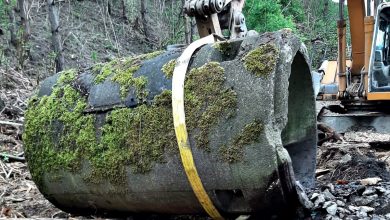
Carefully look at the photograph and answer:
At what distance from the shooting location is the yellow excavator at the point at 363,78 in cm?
892

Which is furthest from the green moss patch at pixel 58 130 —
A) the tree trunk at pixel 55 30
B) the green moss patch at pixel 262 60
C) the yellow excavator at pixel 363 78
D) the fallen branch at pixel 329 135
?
the tree trunk at pixel 55 30

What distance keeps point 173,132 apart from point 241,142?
15.8 inches

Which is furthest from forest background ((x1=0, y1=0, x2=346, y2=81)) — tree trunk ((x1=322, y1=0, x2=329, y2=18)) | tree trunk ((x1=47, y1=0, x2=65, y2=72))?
tree trunk ((x1=322, y1=0, x2=329, y2=18))

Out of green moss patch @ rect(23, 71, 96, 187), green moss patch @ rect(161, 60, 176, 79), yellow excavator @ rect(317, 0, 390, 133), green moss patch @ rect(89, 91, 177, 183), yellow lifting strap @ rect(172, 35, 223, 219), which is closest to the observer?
yellow lifting strap @ rect(172, 35, 223, 219)

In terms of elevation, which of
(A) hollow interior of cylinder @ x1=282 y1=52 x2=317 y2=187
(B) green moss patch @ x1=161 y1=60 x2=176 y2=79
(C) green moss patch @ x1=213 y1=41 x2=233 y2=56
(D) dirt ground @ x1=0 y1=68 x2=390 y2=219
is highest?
(C) green moss patch @ x1=213 y1=41 x2=233 y2=56

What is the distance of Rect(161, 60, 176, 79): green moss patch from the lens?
112 inches

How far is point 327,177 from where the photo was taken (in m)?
4.61

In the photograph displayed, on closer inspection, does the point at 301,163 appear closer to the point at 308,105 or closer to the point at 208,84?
the point at 308,105

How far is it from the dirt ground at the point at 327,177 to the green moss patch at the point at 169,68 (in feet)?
3.48

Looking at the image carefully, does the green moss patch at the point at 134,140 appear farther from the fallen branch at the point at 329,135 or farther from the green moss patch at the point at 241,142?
the fallen branch at the point at 329,135

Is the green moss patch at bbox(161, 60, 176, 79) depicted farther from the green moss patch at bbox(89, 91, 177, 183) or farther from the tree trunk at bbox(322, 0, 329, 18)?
the tree trunk at bbox(322, 0, 329, 18)

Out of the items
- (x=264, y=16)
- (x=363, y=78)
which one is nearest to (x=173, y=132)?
(x=363, y=78)

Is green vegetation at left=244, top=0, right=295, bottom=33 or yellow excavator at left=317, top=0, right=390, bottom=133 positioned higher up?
green vegetation at left=244, top=0, right=295, bottom=33

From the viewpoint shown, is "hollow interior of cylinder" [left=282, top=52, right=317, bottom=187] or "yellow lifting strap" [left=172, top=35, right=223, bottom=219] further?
"hollow interior of cylinder" [left=282, top=52, right=317, bottom=187]
